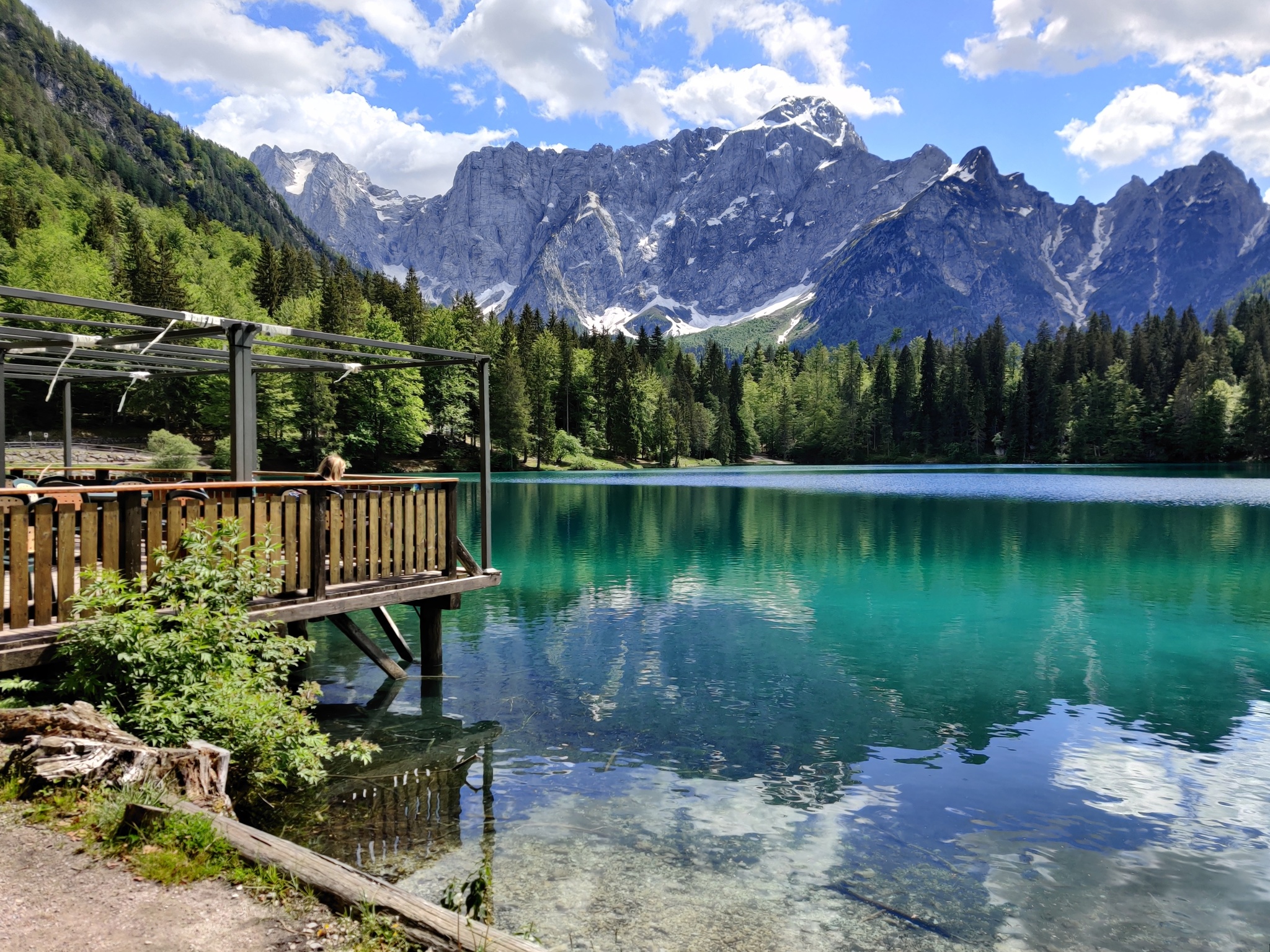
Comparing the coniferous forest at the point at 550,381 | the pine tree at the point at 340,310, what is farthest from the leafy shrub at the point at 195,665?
the pine tree at the point at 340,310

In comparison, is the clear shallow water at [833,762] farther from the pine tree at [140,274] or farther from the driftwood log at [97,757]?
the pine tree at [140,274]

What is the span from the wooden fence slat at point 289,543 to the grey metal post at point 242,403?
73 centimetres

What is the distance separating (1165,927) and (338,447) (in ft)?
269

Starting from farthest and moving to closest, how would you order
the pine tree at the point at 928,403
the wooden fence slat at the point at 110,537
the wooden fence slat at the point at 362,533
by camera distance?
the pine tree at the point at 928,403 → the wooden fence slat at the point at 362,533 → the wooden fence slat at the point at 110,537

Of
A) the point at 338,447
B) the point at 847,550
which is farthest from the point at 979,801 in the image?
the point at 338,447

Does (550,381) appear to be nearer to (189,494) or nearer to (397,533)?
(397,533)

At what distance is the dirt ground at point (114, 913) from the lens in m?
4.15

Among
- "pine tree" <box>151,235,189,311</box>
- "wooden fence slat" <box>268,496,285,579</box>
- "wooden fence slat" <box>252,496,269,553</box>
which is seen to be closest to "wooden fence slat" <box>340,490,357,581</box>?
"wooden fence slat" <box>268,496,285,579</box>

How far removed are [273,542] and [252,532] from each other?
0.27m

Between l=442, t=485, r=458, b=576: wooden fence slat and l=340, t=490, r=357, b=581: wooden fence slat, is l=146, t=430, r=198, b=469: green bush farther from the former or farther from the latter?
l=340, t=490, r=357, b=581: wooden fence slat

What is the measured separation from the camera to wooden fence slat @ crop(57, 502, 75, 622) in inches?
297

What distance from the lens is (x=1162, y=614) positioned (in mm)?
19859

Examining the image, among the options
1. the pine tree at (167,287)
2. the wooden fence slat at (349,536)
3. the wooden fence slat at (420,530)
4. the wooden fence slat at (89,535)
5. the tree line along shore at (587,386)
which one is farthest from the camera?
the tree line along shore at (587,386)

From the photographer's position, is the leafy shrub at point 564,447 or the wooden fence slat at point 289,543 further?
the leafy shrub at point 564,447
